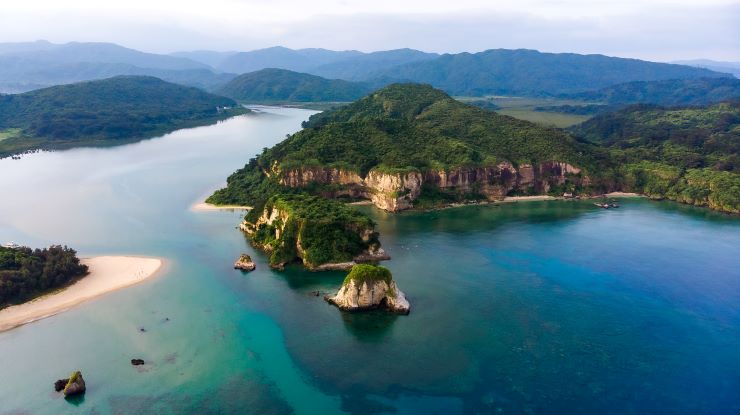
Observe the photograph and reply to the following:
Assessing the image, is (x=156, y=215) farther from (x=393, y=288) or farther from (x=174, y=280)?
(x=393, y=288)

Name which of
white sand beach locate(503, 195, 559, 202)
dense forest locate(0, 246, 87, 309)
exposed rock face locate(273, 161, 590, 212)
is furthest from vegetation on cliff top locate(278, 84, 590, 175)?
dense forest locate(0, 246, 87, 309)

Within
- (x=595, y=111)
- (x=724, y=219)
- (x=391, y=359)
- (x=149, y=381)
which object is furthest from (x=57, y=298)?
(x=595, y=111)

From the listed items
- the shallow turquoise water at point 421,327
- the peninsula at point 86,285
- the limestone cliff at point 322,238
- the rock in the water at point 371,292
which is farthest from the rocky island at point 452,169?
the rock in the water at point 371,292

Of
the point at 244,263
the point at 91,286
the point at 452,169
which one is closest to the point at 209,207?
the point at 244,263

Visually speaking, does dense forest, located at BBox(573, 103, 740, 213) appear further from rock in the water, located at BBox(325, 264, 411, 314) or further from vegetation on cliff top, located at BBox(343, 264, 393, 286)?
vegetation on cliff top, located at BBox(343, 264, 393, 286)

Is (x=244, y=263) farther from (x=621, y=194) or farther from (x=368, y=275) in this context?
(x=621, y=194)

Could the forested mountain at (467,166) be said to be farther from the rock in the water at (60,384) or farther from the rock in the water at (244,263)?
the rock in the water at (60,384)
